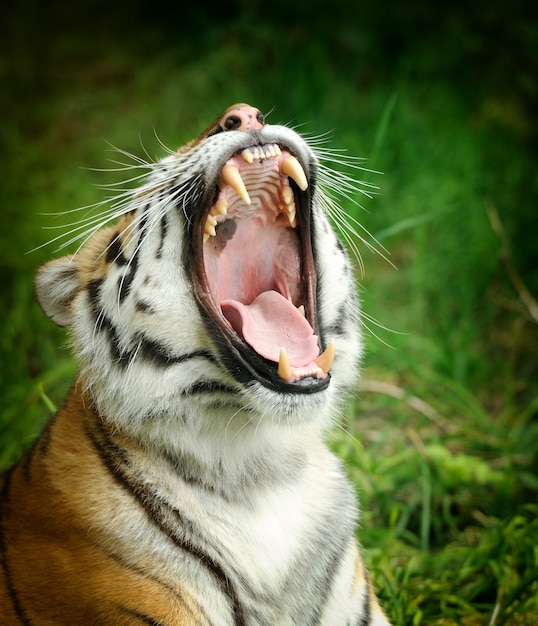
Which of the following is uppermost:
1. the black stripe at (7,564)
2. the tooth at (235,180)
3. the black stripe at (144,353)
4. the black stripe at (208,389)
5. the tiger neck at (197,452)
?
the tooth at (235,180)

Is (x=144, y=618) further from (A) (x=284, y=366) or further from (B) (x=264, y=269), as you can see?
(B) (x=264, y=269)

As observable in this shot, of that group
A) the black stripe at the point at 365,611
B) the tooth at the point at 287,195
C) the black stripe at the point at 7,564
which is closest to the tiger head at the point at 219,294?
the tooth at the point at 287,195

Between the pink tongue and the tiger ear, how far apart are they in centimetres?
41

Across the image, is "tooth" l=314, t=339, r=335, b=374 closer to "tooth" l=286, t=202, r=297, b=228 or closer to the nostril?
"tooth" l=286, t=202, r=297, b=228

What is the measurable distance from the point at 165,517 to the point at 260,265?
700 millimetres

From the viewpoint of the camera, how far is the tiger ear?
2133mm

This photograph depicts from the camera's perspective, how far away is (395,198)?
15.2 feet

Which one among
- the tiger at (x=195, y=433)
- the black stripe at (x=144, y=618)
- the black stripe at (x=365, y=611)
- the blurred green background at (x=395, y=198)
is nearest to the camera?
the black stripe at (x=144, y=618)

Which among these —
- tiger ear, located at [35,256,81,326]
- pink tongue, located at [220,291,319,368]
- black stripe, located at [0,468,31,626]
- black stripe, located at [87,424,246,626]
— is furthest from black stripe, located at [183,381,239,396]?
black stripe, located at [0,468,31,626]

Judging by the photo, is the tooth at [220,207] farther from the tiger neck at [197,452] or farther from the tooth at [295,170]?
the tiger neck at [197,452]

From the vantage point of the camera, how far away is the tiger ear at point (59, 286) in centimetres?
213

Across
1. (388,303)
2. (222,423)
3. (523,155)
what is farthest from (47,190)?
(222,423)

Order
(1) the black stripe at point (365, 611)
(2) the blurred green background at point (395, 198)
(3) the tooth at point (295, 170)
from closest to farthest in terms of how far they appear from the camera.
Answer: (3) the tooth at point (295, 170) → (1) the black stripe at point (365, 611) → (2) the blurred green background at point (395, 198)

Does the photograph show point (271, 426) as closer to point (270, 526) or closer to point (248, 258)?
point (270, 526)
